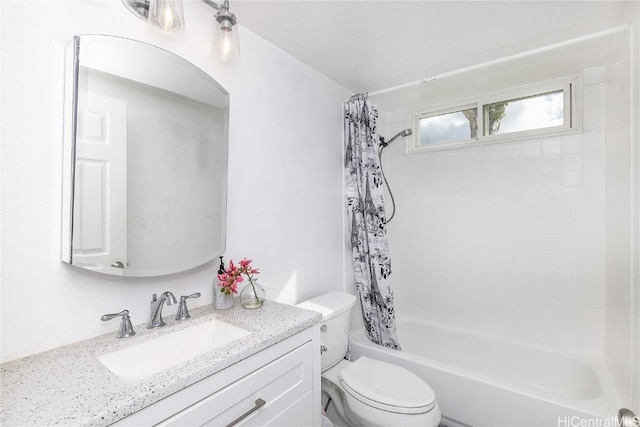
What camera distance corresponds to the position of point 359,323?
241 cm

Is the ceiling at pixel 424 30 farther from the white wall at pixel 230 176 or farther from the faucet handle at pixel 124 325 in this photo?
the faucet handle at pixel 124 325

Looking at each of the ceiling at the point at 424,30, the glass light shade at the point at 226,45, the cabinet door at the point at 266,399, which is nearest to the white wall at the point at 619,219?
the ceiling at the point at 424,30

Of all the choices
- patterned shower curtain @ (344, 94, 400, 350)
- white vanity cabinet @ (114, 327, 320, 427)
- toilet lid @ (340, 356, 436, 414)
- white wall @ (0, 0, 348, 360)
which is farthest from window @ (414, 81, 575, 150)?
white vanity cabinet @ (114, 327, 320, 427)

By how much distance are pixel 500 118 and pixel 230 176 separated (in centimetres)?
214

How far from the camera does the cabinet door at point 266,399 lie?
2.65ft

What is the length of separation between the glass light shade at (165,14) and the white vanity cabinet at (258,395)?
44.5 inches

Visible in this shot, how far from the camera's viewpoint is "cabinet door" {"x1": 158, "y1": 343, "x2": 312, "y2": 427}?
807 millimetres

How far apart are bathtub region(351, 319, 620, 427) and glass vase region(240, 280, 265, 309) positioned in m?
1.08

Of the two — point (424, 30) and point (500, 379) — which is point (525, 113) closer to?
point (424, 30)

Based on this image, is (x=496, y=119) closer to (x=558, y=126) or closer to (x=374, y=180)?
(x=558, y=126)

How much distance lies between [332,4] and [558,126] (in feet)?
5.97

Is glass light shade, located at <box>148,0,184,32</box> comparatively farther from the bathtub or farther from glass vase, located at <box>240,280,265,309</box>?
the bathtub

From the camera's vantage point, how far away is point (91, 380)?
2.44 ft

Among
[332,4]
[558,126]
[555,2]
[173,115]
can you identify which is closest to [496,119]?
[558,126]
